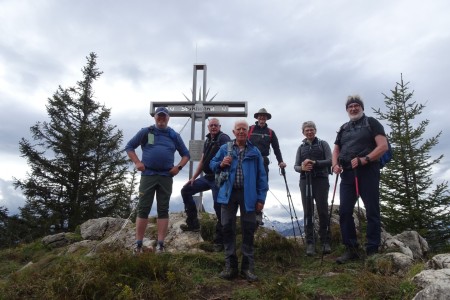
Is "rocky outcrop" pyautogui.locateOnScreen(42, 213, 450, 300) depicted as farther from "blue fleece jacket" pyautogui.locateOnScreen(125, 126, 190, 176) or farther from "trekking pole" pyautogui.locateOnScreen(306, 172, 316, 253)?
"trekking pole" pyautogui.locateOnScreen(306, 172, 316, 253)

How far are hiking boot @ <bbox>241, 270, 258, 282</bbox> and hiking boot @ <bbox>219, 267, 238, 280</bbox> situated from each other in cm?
12

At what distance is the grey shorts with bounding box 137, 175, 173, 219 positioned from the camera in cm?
587

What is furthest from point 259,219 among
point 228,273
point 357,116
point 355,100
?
point 355,100

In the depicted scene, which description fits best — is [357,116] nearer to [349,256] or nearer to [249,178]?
[249,178]

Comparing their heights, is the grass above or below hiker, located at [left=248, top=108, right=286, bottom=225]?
below

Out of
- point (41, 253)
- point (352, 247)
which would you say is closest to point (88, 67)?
point (41, 253)

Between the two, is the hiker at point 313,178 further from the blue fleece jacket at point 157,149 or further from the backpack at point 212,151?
the blue fleece jacket at point 157,149

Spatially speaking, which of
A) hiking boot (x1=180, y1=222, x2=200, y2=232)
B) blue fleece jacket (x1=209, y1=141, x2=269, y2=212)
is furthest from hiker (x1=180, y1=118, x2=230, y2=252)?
blue fleece jacket (x1=209, y1=141, x2=269, y2=212)

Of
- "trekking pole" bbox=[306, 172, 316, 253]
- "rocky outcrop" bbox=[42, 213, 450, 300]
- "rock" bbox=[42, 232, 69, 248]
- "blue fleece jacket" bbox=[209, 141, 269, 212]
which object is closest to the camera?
"rocky outcrop" bbox=[42, 213, 450, 300]

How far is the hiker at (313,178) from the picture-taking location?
21.8 feet

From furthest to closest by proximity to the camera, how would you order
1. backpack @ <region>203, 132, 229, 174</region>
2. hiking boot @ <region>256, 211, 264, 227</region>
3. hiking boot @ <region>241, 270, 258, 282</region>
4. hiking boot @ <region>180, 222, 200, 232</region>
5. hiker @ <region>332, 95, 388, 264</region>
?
hiking boot @ <region>180, 222, 200, 232</region> → hiking boot @ <region>256, 211, 264, 227</region> → backpack @ <region>203, 132, 229, 174</region> → hiker @ <region>332, 95, 388, 264</region> → hiking boot @ <region>241, 270, 258, 282</region>

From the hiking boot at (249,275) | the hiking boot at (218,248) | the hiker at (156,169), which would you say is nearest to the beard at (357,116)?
the hiking boot at (249,275)

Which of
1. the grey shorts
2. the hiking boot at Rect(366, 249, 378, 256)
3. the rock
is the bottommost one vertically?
the rock

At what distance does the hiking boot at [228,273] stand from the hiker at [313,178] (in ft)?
7.41
